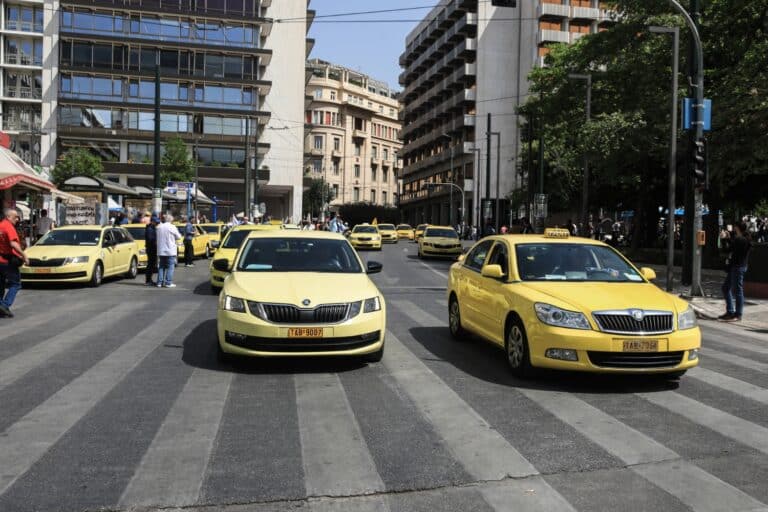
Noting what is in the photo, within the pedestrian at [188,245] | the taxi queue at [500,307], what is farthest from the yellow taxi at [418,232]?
the taxi queue at [500,307]

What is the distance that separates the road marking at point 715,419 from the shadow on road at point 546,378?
1.11 feet

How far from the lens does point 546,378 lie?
784cm

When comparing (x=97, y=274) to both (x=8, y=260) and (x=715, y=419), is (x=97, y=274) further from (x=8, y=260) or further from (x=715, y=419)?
(x=715, y=419)

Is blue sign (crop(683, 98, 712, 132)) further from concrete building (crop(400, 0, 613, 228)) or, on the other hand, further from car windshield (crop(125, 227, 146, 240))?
concrete building (crop(400, 0, 613, 228))

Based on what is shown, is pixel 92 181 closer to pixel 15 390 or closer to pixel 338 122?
pixel 15 390

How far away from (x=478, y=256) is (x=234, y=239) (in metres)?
9.73

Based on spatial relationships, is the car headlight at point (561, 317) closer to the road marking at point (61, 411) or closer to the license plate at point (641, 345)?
the license plate at point (641, 345)

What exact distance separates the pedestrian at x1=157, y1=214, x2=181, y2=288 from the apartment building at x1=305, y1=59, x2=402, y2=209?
307 feet

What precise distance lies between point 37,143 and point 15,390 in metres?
64.5

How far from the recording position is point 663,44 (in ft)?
94.1

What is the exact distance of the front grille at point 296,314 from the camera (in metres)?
7.68

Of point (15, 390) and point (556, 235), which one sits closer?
point (15, 390)

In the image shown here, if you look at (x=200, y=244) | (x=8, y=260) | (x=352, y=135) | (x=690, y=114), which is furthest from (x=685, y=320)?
(x=352, y=135)

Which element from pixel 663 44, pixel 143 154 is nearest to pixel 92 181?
pixel 663 44
